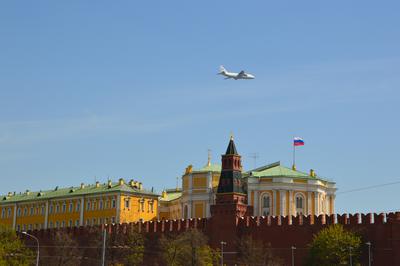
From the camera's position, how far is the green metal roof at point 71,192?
113m

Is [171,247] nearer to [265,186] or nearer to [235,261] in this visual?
[235,261]

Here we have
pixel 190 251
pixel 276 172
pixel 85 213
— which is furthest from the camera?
Result: pixel 85 213

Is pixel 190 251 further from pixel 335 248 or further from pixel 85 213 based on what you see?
pixel 85 213

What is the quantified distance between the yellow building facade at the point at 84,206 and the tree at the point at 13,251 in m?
21.8

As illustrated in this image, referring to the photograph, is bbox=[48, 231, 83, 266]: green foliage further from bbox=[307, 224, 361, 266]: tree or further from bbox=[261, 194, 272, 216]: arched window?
bbox=[307, 224, 361, 266]: tree

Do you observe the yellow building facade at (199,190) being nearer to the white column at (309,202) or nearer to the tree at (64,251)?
the white column at (309,202)

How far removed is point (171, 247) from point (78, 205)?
40.9 m

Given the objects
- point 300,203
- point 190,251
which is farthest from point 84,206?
point 190,251

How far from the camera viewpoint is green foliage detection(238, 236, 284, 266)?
72.8 m

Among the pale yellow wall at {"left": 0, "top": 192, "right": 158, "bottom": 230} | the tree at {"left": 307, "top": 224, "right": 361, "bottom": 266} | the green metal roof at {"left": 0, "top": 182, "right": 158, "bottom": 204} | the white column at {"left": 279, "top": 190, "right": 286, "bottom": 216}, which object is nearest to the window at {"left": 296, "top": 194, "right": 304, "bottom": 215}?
the white column at {"left": 279, "top": 190, "right": 286, "bottom": 216}

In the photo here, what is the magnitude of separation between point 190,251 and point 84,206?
42.8 meters

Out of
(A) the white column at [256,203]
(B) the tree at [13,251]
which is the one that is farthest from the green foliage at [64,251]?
(A) the white column at [256,203]

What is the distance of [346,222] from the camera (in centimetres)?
7144

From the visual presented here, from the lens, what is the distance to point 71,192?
119 m
